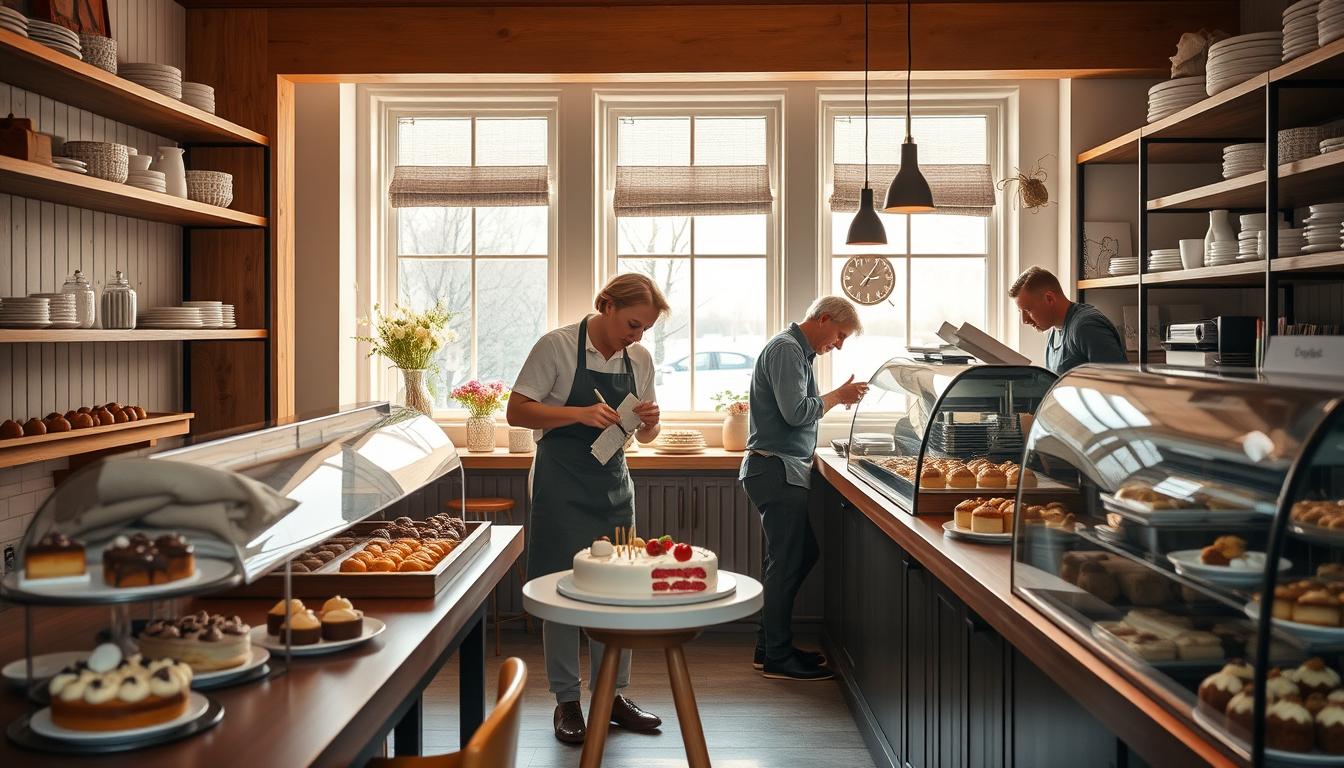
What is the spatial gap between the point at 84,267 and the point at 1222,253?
4.50m

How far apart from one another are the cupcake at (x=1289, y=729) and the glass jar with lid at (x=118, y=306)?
12.9 feet

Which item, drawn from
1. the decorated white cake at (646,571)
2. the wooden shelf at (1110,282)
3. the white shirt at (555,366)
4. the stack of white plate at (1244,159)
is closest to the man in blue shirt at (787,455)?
the white shirt at (555,366)

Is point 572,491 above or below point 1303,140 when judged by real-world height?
below

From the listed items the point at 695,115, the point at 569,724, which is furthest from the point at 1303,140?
the point at 569,724

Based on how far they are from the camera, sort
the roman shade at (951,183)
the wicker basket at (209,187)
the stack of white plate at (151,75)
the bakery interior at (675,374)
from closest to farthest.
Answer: the bakery interior at (675,374) < the stack of white plate at (151,75) < the wicker basket at (209,187) < the roman shade at (951,183)

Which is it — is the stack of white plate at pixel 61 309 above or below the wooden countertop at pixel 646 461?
above

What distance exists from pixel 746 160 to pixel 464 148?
1561mm

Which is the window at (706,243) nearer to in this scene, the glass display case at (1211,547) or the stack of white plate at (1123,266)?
the stack of white plate at (1123,266)

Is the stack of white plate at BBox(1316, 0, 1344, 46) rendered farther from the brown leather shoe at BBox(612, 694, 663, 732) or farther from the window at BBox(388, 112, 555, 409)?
the window at BBox(388, 112, 555, 409)

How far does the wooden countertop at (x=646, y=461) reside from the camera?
5.65 metres

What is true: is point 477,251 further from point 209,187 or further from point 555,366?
point 555,366

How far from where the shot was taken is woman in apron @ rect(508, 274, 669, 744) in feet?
13.3

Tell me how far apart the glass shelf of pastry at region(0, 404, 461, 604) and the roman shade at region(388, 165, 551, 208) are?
3758 mm

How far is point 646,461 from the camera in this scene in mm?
5688
